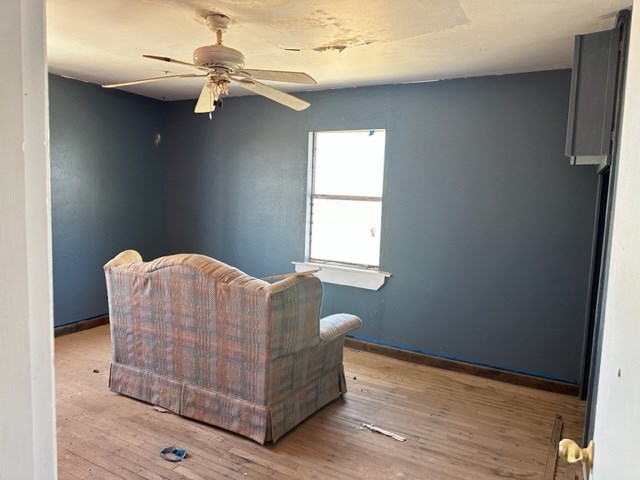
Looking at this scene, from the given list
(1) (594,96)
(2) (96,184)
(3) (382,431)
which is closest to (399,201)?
(1) (594,96)

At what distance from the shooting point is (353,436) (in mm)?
2721

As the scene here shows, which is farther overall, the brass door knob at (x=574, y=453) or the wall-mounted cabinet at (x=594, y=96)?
the wall-mounted cabinet at (x=594, y=96)

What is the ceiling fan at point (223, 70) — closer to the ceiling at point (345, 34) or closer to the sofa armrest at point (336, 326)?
the ceiling at point (345, 34)

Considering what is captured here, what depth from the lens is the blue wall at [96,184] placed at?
4.29 m

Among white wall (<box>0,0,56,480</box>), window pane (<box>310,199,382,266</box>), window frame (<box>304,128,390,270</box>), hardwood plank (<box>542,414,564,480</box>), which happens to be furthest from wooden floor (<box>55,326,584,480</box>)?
white wall (<box>0,0,56,480</box>)

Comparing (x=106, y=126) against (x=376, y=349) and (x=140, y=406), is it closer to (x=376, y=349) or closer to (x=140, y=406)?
(x=140, y=406)

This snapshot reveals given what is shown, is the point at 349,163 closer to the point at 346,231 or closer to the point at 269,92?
the point at 346,231

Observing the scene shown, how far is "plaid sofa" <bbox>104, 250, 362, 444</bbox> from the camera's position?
8.30 ft

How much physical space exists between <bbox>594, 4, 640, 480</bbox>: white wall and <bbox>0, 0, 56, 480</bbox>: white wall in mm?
763

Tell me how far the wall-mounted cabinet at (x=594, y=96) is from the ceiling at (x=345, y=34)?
4.8 inches

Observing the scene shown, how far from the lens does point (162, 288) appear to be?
276cm

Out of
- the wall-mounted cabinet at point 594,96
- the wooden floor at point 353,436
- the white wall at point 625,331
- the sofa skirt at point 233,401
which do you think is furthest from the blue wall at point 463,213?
the white wall at point 625,331

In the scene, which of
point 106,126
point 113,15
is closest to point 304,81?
point 113,15

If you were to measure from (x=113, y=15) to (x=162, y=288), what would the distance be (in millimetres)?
1572
